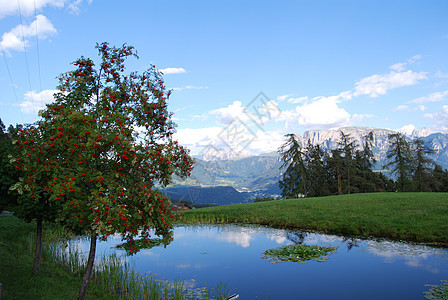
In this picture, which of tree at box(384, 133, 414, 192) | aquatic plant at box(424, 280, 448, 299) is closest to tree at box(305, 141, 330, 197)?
tree at box(384, 133, 414, 192)

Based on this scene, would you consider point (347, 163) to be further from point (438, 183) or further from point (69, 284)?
point (69, 284)

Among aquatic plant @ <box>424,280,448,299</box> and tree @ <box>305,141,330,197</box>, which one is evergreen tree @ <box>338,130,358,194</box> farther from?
aquatic plant @ <box>424,280,448,299</box>

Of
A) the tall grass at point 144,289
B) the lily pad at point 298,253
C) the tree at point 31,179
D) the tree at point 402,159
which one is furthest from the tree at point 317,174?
the tree at point 31,179

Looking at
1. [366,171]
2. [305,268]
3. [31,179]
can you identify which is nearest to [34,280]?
[31,179]

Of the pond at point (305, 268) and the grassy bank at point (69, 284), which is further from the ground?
the grassy bank at point (69, 284)

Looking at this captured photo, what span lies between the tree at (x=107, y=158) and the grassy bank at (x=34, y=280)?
8.47ft

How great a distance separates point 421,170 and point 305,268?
6619 centimetres

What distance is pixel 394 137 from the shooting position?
69500 mm

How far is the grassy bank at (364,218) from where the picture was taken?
22.6m

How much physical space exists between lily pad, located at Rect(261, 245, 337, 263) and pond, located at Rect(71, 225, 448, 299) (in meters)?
0.42

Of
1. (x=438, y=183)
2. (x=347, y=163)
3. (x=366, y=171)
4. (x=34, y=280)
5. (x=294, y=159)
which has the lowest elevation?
(x=438, y=183)

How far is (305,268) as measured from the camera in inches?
677

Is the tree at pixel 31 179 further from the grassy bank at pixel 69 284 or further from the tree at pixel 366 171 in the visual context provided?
the tree at pixel 366 171

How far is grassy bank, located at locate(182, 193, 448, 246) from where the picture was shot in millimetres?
22641
